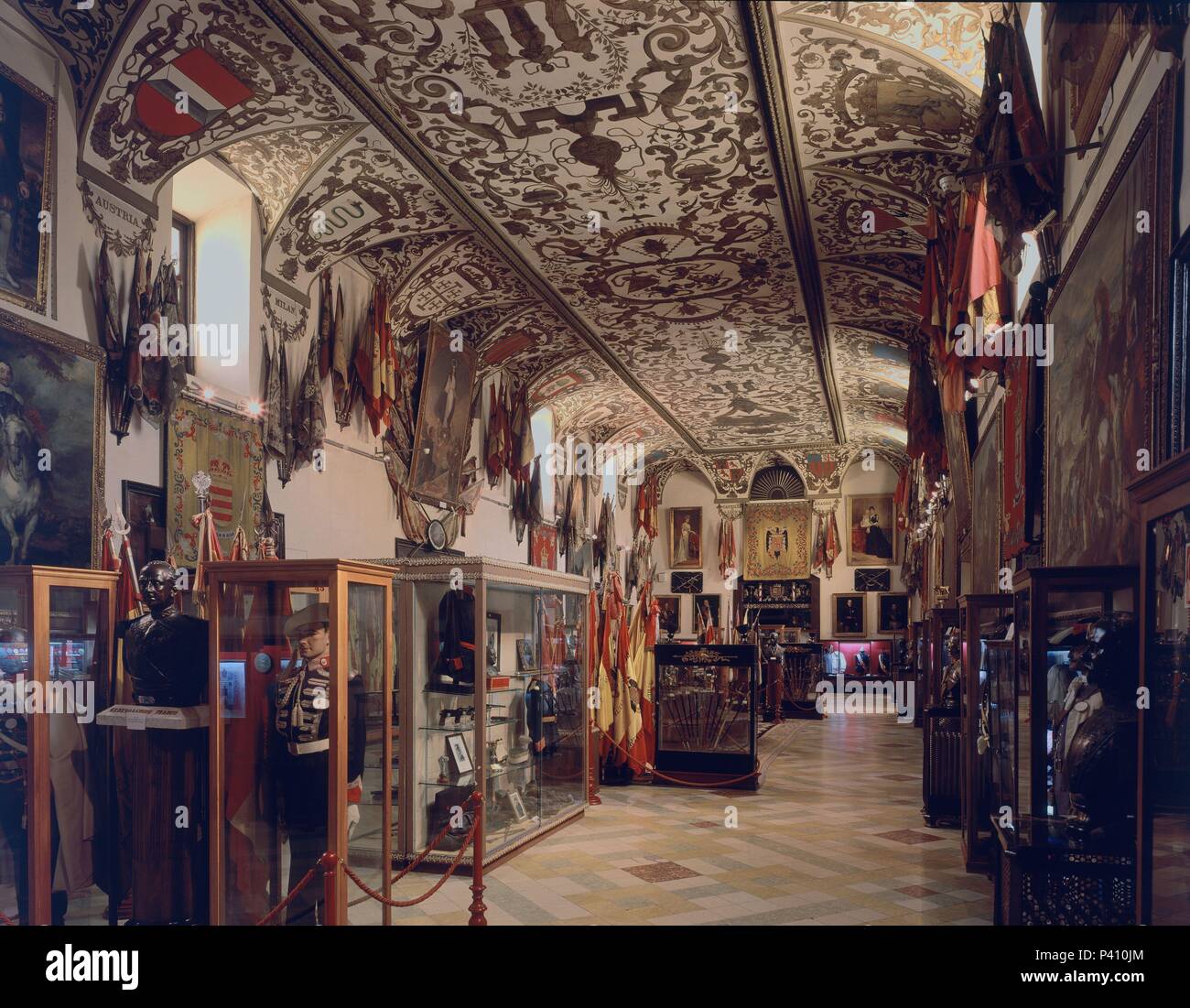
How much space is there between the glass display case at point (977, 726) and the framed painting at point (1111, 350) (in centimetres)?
114

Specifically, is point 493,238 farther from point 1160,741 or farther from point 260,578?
point 1160,741

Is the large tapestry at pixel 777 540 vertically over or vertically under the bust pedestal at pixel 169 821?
over

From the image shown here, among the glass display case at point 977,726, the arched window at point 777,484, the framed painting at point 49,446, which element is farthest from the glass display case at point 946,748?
the arched window at point 777,484

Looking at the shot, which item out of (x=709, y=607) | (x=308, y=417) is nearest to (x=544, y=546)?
(x=308, y=417)

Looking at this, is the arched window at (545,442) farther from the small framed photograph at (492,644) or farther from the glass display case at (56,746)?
the glass display case at (56,746)

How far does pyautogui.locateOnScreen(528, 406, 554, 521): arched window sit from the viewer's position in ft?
62.1

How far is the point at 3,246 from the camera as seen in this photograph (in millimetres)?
6328

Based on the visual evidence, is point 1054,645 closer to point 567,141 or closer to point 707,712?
point 567,141

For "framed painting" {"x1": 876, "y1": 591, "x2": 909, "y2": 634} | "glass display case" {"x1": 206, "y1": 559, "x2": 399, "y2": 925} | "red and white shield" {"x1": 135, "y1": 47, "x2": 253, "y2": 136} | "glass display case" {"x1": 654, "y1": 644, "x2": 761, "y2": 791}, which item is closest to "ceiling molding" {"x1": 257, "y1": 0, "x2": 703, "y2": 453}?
"red and white shield" {"x1": 135, "y1": 47, "x2": 253, "y2": 136}

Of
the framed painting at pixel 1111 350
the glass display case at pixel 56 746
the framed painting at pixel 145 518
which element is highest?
the framed painting at pixel 1111 350

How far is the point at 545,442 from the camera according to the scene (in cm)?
1920

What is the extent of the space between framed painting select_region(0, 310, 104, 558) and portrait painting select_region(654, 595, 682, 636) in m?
21.4

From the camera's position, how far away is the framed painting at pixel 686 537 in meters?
27.5

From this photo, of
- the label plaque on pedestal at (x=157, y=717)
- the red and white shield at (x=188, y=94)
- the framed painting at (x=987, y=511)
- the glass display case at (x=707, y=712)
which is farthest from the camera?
the glass display case at (x=707, y=712)
